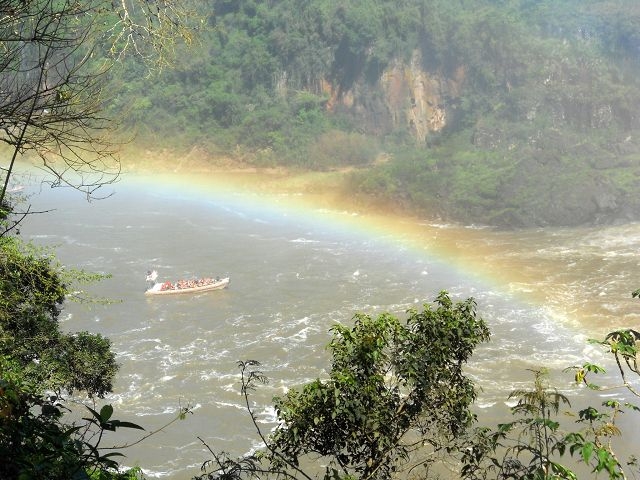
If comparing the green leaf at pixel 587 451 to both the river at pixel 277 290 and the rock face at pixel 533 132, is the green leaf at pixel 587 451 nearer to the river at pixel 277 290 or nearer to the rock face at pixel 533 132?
the river at pixel 277 290

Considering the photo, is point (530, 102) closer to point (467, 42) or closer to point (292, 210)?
point (467, 42)

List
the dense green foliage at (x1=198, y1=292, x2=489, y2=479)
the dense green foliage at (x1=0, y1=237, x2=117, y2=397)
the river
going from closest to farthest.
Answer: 1. the dense green foliage at (x1=198, y1=292, x2=489, y2=479)
2. the dense green foliage at (x1=0, y1=237, x2=117, y2=397)
3. the river

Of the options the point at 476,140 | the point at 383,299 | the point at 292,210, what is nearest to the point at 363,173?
the point at 292,210

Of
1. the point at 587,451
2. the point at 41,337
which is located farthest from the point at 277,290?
the point at 587,451

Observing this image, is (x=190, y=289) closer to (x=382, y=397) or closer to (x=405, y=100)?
(x=382, y=397)

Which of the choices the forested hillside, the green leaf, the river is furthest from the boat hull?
the green leaf

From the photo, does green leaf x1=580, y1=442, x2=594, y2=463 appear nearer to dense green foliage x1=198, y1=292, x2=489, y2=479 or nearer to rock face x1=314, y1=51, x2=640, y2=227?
dense green foliage x1=198, y1=292, x2=489, y2=479
